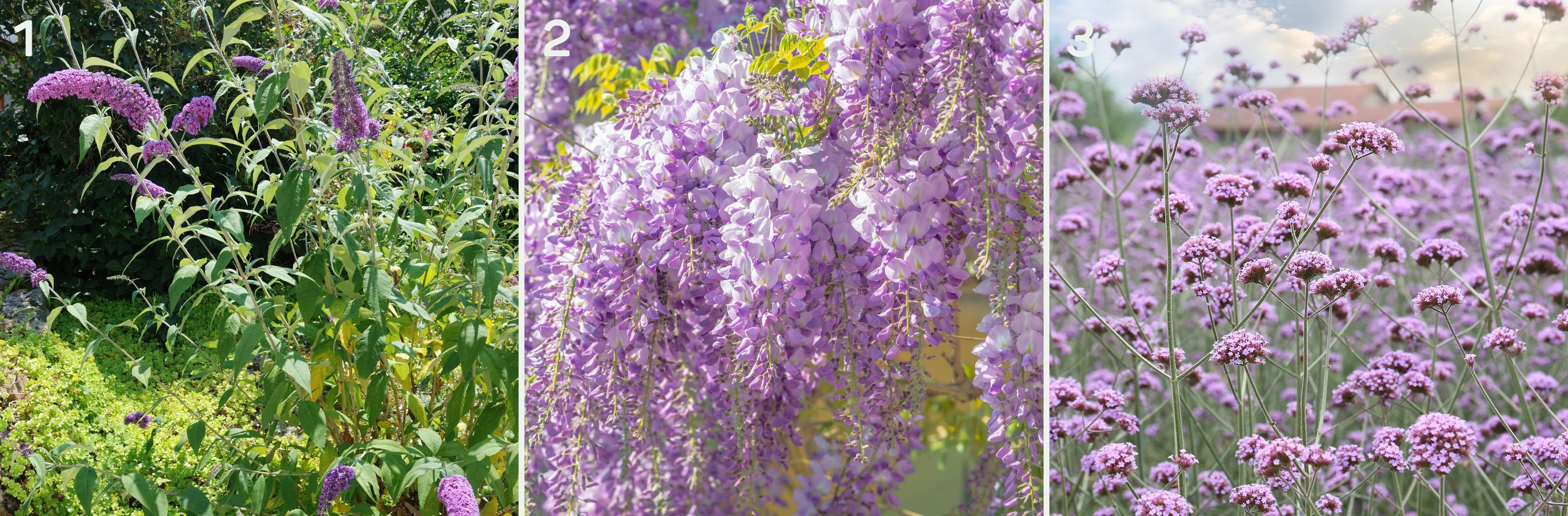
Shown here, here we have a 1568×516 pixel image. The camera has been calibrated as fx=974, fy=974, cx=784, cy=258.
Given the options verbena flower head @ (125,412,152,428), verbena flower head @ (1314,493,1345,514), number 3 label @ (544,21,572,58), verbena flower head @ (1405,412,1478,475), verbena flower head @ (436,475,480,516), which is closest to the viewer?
verbena flower head @ (1405,412,1478,475)

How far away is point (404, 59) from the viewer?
238 centimetres

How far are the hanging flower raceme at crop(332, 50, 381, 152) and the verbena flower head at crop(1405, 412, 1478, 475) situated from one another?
161 cm

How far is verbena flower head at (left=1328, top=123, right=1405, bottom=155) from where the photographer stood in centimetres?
128

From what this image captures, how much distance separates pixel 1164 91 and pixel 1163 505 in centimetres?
59

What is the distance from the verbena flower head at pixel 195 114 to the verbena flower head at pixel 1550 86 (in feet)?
6.66

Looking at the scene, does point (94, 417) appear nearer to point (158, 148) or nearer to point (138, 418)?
point (138, 418)

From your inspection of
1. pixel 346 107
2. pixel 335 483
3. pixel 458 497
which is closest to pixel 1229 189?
pixel 458 497

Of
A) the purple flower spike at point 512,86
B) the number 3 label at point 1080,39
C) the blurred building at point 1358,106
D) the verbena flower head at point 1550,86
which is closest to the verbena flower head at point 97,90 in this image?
the purple flower spike at point 512,86

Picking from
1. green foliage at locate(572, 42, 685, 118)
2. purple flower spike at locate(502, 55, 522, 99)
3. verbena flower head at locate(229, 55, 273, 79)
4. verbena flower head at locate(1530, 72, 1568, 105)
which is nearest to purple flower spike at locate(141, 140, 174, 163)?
verbena flower head at locate(229, 55, 273, 79)

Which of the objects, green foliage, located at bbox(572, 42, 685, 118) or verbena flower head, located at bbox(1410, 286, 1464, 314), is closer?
verbena flower head, located at bbox(1410, 286, 1464, 314)

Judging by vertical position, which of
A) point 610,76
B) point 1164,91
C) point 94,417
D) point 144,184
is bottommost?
point 94,417

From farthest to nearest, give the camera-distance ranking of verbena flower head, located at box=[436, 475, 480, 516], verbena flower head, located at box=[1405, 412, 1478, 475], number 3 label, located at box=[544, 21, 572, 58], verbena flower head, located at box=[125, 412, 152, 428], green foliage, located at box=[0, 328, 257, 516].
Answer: green foliage, located at box=[0, 328, 257, 516] → verbena flower head, located at box=[125, 412, 152, 428] → number 3 label, located at box=[544, 21, 572, 58] → verbena flower head, located at box=[436, 475, 480, 516] → verbena flower head, located at box=[1405, 412, 1478, 475]

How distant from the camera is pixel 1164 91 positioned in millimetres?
1327

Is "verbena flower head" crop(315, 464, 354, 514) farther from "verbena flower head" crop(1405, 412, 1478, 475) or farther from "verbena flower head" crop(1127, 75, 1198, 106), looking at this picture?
"verbena flower head" crop(1405, 412, 1478, 475)
